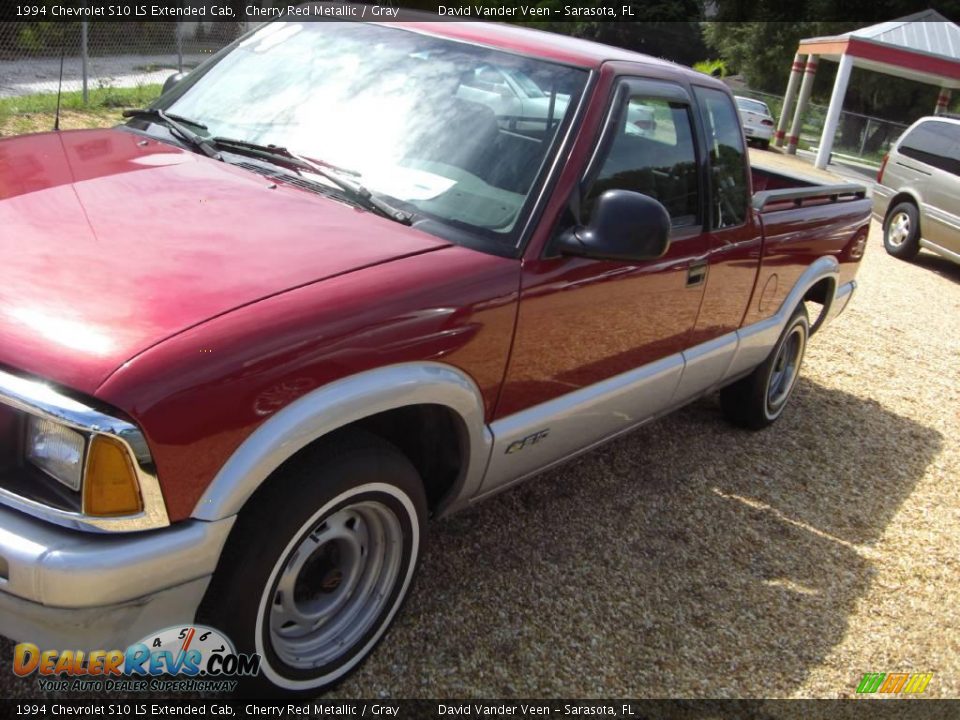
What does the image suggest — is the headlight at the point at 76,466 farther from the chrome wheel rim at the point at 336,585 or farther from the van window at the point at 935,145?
the van window at the point at 935,145

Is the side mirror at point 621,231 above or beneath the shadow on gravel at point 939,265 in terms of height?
above

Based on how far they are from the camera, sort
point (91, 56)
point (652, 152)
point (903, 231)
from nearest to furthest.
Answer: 1. point (652, 152)
2. point (903, 231)
3. point (91, 56)

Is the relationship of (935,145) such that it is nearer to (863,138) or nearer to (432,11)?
(432,11)

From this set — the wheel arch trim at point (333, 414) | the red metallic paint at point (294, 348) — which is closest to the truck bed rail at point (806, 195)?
the red metallic paint at point (294, 348)

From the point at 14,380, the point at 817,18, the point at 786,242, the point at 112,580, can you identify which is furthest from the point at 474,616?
the point at 817,18

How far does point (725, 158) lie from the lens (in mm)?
3992

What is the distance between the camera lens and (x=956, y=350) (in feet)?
25.2

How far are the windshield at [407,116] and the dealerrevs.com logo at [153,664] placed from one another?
141 centimetres

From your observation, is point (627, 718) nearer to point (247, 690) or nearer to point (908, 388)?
point (247, 690)

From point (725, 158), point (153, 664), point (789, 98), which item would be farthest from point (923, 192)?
point (789, 98)

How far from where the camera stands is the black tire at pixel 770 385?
4930 mm

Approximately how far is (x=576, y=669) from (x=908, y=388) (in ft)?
15.0

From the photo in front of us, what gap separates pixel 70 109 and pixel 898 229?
10846 millimetres

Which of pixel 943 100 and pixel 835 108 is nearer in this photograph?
pixel 835 108
